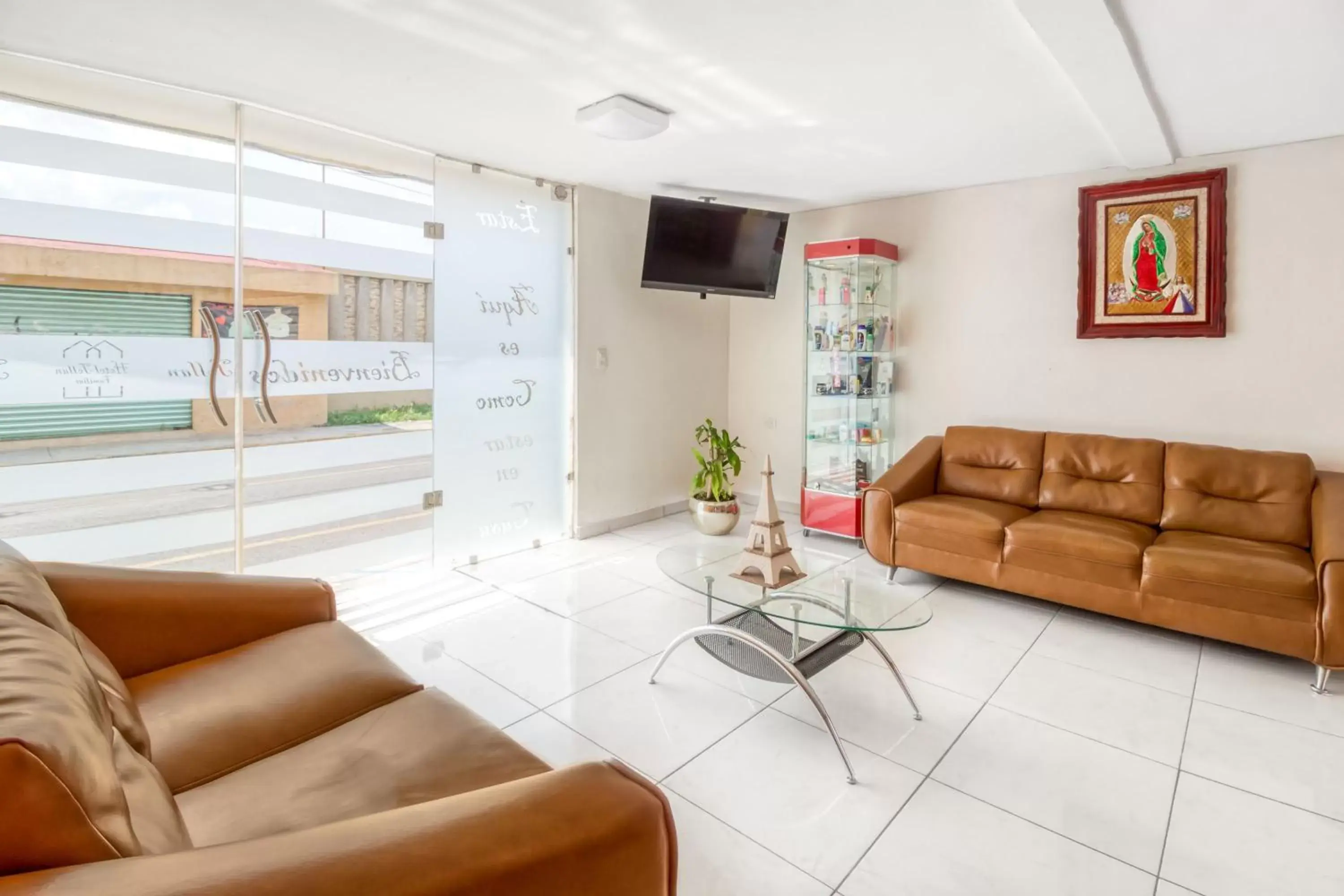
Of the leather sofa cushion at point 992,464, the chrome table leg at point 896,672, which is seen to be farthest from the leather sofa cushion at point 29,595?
the leather sofa cushion at point 992,464

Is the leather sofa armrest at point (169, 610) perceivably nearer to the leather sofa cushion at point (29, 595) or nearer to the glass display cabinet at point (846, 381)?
the leather sofa cushion at point (29, 595)

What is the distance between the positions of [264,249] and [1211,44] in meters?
4.30

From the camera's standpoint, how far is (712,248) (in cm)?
500

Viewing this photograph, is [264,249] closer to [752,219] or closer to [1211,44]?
[752,219]

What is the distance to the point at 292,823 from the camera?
1.29 meters

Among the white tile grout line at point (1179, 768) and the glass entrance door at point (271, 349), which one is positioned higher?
the glass entrance door at point (271, 349)

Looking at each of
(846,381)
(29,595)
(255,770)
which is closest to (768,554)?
(255,770)

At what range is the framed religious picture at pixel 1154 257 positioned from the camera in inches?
153

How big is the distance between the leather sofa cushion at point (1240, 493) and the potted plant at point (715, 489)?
2.72 meters

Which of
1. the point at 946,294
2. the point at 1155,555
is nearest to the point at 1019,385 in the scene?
the point at 946,294

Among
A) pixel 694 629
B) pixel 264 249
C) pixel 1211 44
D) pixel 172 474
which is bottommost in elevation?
pixel 694 629

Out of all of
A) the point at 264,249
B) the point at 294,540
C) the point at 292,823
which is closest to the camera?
the point at 292,823

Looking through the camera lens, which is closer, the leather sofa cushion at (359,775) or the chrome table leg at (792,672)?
the leather sofa cushion at (359,775)

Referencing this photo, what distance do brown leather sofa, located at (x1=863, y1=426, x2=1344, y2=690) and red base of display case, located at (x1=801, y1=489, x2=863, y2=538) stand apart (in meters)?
0.59
